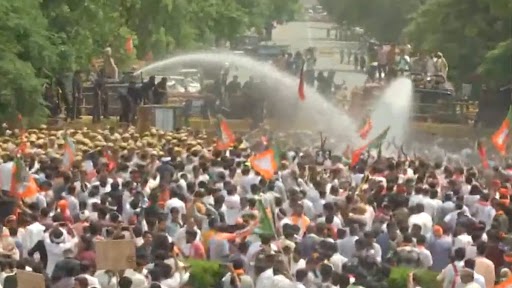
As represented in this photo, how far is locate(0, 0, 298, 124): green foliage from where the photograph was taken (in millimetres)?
32375

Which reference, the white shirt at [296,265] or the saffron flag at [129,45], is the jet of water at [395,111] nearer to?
the saffron flag at [129,45]

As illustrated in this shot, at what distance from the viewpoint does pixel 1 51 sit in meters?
32.1

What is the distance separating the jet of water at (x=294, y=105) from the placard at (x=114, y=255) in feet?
55.9


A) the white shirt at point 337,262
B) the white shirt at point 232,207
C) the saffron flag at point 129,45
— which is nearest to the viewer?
the white shirt at point 337,262

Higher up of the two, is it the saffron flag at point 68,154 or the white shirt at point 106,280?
the white shirt at point 106,280

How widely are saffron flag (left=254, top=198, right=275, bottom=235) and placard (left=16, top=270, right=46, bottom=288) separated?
10.7 ft

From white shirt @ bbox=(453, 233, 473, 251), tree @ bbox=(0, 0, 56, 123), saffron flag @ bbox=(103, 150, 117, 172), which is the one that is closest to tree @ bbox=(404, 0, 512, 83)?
tree @ bbox=(0, 0, 56, 123)

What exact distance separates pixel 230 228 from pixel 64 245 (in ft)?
7.52

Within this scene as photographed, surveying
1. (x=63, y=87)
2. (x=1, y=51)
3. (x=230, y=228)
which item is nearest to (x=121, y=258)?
(x=230, y=228)

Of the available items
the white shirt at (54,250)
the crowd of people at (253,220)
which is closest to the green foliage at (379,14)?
the crowd of people at (253,220)

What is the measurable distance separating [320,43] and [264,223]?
3603 inches

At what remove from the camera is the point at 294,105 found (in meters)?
41.5

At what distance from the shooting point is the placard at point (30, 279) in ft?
47.5

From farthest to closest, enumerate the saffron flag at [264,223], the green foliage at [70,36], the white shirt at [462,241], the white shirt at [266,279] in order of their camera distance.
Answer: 1. the green foliage at [70,36]
2. the white shirt at [462,241]
3. the saffron flag at [264,223]
4. the white shirt at [266,279]
